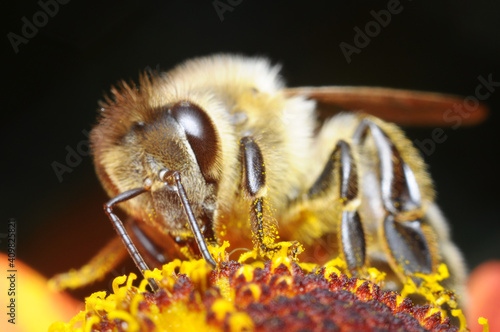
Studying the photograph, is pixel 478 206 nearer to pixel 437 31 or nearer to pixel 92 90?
pixel 437 31

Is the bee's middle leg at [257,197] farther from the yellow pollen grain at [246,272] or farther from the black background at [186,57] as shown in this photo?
the black background at [186,57]

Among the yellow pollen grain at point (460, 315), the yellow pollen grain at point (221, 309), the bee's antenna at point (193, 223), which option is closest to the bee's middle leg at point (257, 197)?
the bee's antenna at point (193, 223)

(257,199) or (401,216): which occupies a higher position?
(257,199)

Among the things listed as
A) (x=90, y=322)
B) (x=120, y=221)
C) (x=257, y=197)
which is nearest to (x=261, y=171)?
(x=257, y=197)

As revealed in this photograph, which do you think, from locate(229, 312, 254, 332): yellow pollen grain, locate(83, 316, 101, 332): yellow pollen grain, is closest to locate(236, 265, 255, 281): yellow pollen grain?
locate(229, 312, 254, 332): yellow pollen grain

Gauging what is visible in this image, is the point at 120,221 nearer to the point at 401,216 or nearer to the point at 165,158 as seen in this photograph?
the point at 165,158

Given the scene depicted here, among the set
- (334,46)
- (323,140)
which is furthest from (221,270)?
(334,46)
